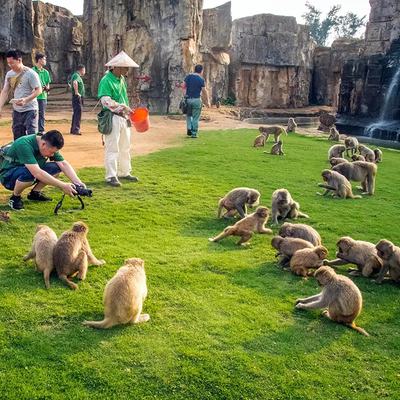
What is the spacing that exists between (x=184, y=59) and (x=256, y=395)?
2085 centimetres

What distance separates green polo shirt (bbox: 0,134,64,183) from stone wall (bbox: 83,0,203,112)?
52.6 feet

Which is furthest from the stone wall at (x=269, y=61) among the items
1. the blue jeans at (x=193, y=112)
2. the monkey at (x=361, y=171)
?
the monkey at (x=361, y=171)

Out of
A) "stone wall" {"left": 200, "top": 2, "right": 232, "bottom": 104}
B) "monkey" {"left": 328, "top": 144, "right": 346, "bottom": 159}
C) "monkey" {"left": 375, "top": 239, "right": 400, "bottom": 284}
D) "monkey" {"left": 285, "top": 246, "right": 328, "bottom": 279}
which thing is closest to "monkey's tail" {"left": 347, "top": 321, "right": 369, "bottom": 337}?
"monkey" {"left": 285, "top": 246, "right": 328, "bottom": 279}

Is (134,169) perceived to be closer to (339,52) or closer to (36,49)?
(36,49)

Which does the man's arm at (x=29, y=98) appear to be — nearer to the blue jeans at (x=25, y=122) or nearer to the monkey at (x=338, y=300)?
the blue jeans at (x=25, y=122)

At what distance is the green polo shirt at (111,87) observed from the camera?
9148 mm

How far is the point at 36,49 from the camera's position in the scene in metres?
23.2

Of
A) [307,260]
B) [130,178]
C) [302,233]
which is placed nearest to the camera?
[307,260]

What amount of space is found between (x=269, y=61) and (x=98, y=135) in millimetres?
20694

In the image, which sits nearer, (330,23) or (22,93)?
(22,93)

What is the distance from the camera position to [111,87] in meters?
9.20

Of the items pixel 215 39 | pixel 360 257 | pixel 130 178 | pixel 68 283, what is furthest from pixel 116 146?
pixel 215 39

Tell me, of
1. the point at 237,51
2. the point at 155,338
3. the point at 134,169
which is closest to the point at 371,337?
the point at 155,338

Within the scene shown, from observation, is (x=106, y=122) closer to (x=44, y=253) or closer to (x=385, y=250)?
(x=44, y=253)
